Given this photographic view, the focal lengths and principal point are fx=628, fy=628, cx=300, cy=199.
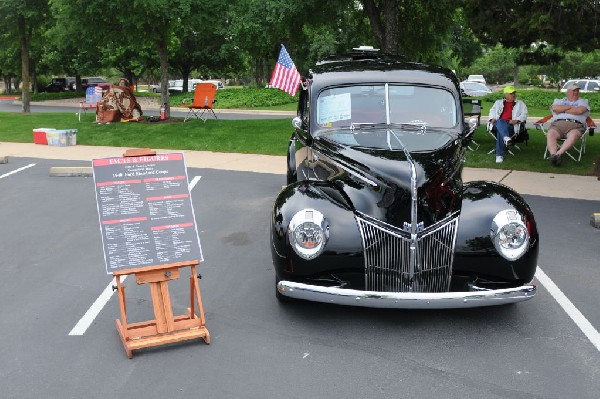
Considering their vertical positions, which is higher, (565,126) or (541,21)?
(541,21)

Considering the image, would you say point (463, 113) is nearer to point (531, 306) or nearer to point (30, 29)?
point (531, 306)

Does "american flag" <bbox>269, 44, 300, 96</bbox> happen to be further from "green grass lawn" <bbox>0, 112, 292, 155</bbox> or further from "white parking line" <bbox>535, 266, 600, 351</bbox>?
"white parking line" <bbox>535, 266, 600, 351</bbox>

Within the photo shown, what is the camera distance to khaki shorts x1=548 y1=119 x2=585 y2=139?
1158 cm

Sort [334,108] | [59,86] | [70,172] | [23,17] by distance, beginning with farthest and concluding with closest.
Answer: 1. [59,86]
2. [23,17]
3. [70,172]
4. [334,108]

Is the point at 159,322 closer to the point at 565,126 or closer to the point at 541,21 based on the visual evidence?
the point at 541,21

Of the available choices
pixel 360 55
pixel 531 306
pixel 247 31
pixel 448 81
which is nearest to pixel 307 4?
pixel 360 55

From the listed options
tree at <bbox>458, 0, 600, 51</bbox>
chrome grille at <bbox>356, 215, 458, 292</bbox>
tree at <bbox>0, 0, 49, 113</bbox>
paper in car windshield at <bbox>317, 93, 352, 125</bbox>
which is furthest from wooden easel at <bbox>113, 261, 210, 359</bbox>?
tree at <bbox>0, 0, 49, 113</bbox>

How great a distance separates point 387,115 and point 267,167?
19.8 feet

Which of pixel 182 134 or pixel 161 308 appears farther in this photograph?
pixel 182 134

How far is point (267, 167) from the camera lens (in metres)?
12.1

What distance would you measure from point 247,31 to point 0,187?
87.8 feet

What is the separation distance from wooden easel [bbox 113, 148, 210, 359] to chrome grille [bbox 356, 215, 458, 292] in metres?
1.31

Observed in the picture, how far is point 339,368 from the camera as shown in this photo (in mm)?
4250

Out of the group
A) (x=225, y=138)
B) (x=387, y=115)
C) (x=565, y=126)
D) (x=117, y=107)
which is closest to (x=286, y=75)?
(x=225, y=138)
